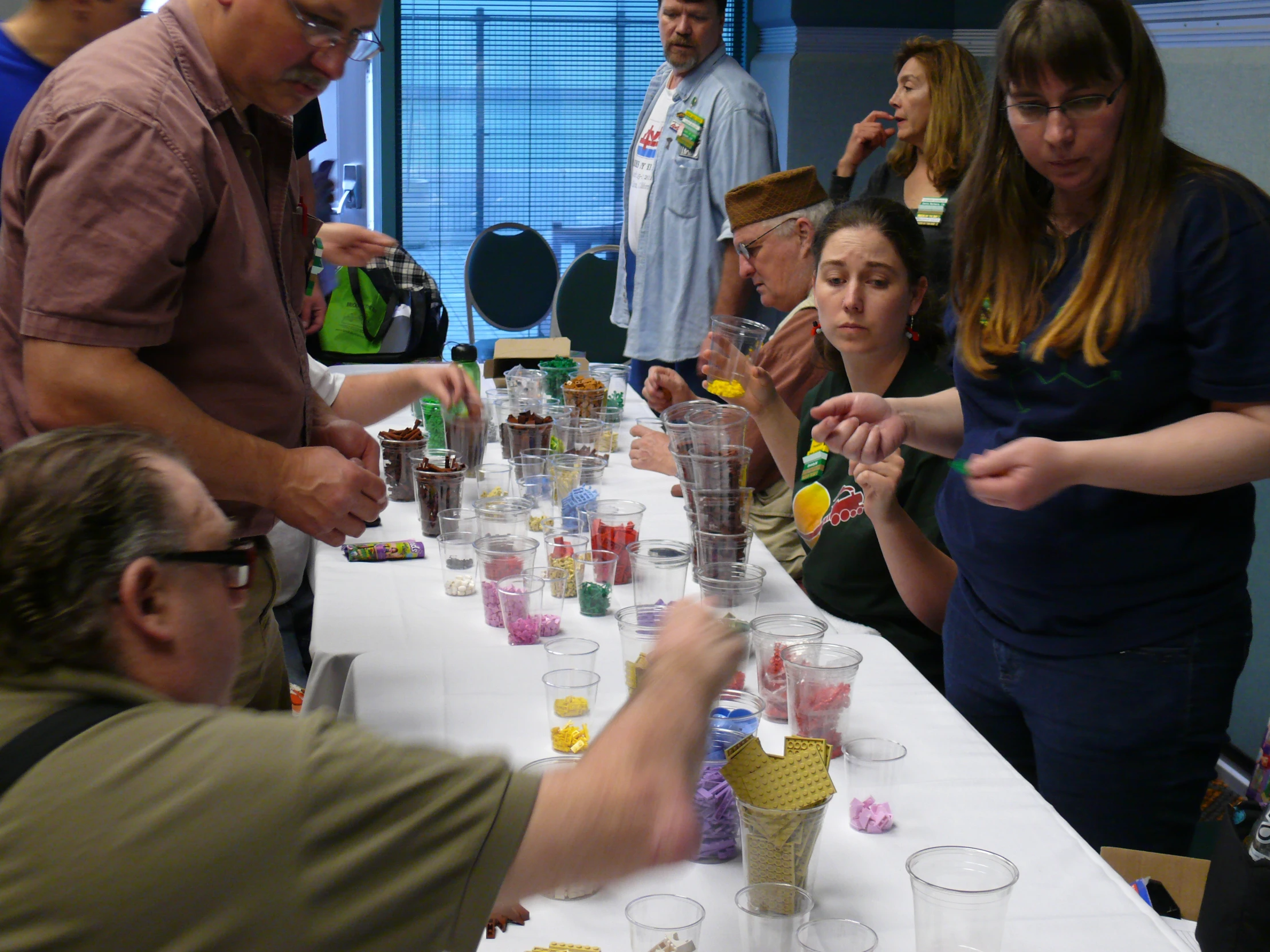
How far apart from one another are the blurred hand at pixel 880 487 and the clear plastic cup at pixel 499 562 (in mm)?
630

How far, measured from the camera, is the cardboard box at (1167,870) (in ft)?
5.09

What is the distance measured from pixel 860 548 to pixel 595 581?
22.3 inches

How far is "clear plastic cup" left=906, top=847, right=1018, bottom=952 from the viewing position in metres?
1.09

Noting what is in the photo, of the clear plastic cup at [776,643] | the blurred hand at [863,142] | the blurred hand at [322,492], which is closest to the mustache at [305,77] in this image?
the blurred hand at [322,492]

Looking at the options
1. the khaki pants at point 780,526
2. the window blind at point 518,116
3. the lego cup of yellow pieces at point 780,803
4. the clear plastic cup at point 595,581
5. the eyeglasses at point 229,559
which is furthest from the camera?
the window blind at point 518,116

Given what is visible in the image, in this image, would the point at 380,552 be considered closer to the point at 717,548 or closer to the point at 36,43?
the point at 717,548

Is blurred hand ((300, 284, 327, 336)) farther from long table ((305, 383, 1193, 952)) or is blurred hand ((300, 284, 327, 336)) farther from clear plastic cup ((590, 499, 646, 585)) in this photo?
clear plastic cup ((590, 499, 646, 585))

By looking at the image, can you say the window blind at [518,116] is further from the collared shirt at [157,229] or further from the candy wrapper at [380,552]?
the collared shirt at [157,229]

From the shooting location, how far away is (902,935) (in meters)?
1.23

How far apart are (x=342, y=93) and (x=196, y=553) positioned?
780cm

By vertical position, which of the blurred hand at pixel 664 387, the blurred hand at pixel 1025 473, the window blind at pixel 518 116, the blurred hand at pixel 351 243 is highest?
the window blind at pixel 518 116

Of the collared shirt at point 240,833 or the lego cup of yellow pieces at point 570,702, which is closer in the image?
the collared shirt at point 240,833

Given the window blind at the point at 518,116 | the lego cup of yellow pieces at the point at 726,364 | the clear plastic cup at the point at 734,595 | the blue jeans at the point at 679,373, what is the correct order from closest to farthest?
the clear plastic cup at the point at 734,595
the lego cup of yellow pieces at the point at 726,364
the blue jeans at the point at 679,373
the window blind at the point at 518,116

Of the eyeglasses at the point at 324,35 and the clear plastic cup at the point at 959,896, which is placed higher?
the eyeglasses at the point at 324,35
